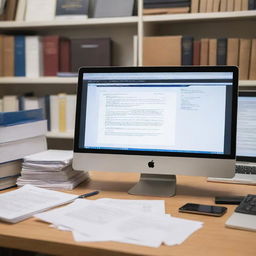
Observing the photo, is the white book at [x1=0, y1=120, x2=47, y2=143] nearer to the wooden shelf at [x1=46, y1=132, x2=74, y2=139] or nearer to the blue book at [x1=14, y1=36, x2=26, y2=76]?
the wooden shelf at [x1=46, y1=132, x2=74, y2=139]

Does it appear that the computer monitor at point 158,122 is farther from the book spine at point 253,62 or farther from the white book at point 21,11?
the white book at point 21,11

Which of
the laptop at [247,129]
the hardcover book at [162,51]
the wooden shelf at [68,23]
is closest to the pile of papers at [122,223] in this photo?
the laptop at [247,129]

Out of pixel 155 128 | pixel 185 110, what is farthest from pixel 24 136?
pixel 185 110

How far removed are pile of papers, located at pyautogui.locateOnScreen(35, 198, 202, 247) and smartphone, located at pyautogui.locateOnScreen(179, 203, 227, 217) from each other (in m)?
0.07

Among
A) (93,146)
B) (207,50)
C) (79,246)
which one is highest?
(207,50)

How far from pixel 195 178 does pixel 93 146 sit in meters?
0.45

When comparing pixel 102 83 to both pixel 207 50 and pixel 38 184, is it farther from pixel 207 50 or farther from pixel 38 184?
pixel 207 50

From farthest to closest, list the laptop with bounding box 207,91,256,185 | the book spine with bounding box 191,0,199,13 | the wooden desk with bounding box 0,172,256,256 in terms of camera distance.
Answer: the book spine with bounding box 191,0,199,13 < the laptop with bounding box 207,91,256,185 < the wooden desk with bounding box 0,172,256,256

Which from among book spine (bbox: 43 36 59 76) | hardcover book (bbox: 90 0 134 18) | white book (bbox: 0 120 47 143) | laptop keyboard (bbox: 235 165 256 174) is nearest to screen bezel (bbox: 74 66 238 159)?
white book (bbox: 0 120 47 143)

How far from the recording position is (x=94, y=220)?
105 cm

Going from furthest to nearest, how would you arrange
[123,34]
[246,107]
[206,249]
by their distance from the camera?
[123,34] → [246,107] → [206,249]

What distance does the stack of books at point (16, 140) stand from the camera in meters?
1.41

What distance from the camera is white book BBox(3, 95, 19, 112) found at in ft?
9.51

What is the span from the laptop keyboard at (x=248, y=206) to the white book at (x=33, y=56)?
203 centimetres
